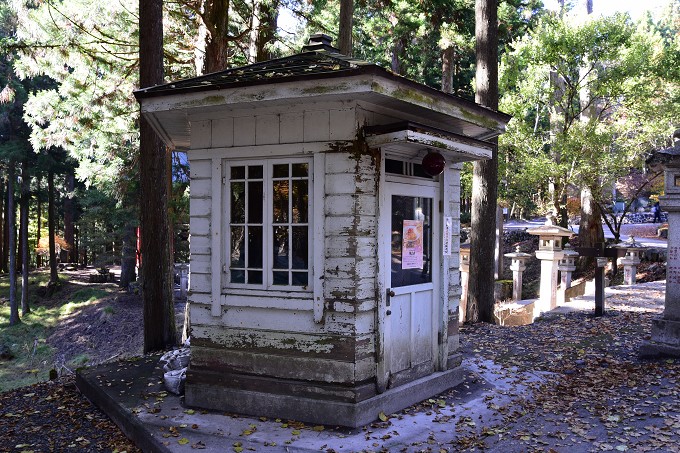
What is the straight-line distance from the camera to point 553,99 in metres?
17.5

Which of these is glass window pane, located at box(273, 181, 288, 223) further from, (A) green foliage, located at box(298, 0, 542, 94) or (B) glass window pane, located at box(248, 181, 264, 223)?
(A) green foliage, located at box(298, 0, 542, 94)

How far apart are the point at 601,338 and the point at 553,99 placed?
34.5 ft

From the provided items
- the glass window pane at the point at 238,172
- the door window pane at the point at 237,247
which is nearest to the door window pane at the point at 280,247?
the door window pane at the point at 237,247

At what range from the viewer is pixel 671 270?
753 cm

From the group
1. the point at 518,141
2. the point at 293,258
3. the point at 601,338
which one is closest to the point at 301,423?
the point at 293,258

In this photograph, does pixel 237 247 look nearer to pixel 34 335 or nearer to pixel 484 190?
pixel 484 190

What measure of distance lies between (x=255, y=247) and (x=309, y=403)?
160 centimetres

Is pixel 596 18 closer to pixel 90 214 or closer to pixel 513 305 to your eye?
pixel 513 305

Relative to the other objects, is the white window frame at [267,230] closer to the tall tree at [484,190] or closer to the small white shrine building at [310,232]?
the small white shrine building at [310,232]

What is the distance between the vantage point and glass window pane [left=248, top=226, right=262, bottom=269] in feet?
17.9

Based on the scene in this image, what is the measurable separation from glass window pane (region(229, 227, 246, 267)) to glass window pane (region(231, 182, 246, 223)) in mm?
104

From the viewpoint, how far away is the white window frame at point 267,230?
17.3 feet

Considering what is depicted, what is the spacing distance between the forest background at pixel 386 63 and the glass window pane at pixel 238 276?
5.52 metres

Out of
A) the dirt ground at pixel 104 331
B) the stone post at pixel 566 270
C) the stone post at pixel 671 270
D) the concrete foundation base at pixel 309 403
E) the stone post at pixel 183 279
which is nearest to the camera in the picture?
the concrete foundation base at pixel 309 403
